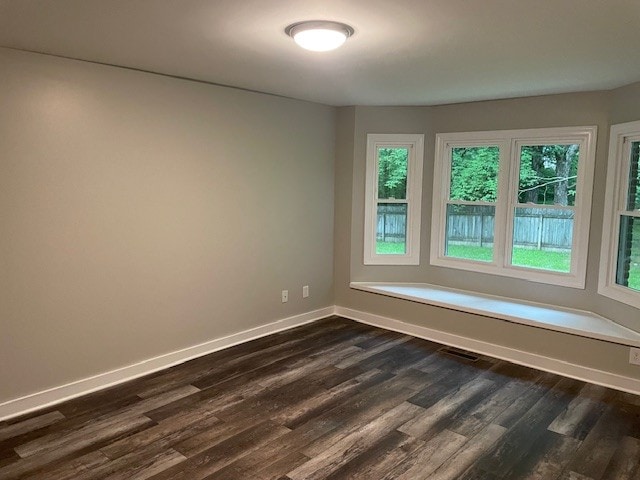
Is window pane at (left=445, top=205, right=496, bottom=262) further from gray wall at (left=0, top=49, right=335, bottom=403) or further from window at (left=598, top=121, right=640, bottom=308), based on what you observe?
gray wall at (left=0, top=49, right=335, bottom=403)

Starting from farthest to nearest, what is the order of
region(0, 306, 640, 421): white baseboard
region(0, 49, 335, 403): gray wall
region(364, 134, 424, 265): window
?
1. region(364, 134, 424, 265): window
2. region(0, 306, 640, 421): white baseboard
3. region(0, 49, 335, 403): gray wall

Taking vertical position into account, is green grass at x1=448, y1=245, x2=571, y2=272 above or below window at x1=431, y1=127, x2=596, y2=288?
below

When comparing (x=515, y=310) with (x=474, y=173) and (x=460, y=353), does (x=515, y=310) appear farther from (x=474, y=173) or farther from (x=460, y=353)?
(x=474, y=173)

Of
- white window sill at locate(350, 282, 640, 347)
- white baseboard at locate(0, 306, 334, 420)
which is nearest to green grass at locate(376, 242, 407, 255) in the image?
white window sill at locate(350, 282, 640, 347)

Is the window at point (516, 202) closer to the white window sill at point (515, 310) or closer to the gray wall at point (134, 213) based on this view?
the white window sill at point (515, 310)

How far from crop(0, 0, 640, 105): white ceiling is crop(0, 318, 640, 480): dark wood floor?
7.68ft

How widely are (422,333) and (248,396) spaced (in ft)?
→ 6.76

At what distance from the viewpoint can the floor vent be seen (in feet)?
13.7

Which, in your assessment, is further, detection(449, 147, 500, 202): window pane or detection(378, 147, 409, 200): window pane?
detection(378, 147, 409, 200): window pane

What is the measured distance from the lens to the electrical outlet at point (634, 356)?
344 cm

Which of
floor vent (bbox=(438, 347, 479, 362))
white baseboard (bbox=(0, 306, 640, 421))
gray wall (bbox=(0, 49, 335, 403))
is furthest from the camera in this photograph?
floor vent (bbox=(438, 347, 479, 362))

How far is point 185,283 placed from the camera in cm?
392

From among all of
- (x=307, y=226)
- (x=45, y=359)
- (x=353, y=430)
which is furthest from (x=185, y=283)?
Result: (x=353, y=430)

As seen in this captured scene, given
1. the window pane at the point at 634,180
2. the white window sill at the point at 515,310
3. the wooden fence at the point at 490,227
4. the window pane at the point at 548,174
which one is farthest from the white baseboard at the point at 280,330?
the window pane at the point at 548,174
